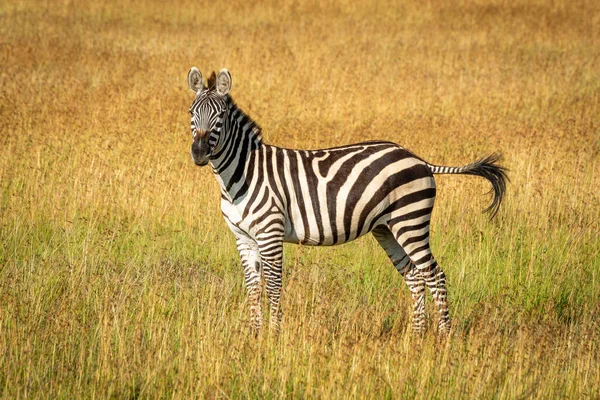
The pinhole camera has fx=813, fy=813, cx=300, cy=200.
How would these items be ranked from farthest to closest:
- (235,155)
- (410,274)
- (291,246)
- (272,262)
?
(291,246) < (410,274) < (235,155) < (272,262)

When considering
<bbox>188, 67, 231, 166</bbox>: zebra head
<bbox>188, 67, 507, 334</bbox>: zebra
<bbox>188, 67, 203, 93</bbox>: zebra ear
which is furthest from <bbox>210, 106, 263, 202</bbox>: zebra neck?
<bbox>188, 67, 203, 93</bbox>: zebra ear

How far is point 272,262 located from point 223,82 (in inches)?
60.5

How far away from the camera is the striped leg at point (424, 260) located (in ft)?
22.1

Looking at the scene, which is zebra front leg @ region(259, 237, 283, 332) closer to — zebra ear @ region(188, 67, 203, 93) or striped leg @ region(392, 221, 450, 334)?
striped leg @ region(392, 221, 450, 334)

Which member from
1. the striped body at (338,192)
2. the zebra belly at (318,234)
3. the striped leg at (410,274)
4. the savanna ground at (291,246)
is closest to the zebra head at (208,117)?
the striped body at (338,192)

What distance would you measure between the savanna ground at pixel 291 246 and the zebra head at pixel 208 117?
1.09m

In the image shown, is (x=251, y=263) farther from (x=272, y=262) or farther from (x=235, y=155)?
(x=235, y=155)

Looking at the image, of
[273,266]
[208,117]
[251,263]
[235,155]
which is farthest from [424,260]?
[208,117]

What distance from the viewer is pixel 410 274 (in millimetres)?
6992

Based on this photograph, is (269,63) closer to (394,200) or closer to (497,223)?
(497,223)

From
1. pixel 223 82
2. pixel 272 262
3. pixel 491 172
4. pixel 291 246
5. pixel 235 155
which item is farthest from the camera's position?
pixel 291 246

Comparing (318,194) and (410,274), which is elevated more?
(318,194)

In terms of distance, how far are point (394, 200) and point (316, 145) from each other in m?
5.94

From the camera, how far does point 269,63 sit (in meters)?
18.2
